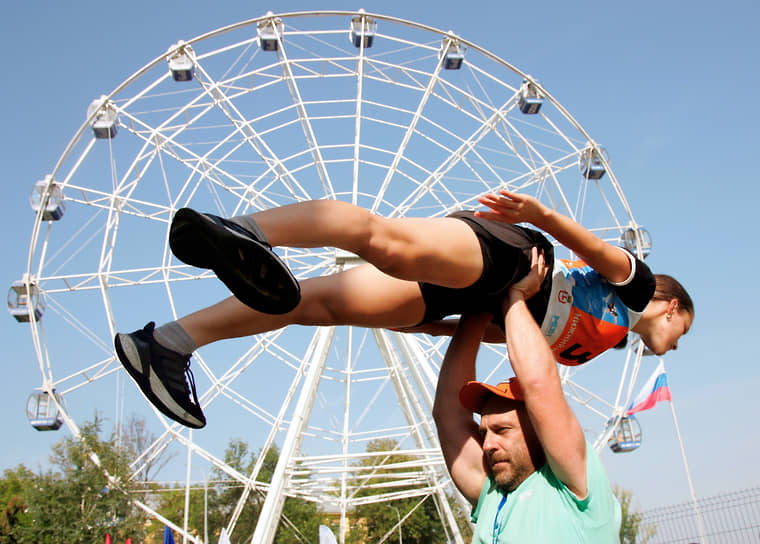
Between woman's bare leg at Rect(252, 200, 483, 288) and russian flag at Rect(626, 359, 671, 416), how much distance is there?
1443cm

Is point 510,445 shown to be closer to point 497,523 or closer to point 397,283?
point 497,523

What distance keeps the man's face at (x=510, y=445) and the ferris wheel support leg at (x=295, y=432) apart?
11852mm

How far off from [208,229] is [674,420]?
53.5ft

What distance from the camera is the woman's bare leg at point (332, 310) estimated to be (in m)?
2.84

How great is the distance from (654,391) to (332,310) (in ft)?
48.3

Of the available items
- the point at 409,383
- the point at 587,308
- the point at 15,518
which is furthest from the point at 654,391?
the point at 15,518

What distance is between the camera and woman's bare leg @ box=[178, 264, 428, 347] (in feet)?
9.32

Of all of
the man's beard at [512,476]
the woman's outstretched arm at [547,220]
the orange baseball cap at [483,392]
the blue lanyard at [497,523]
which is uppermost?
the woman's outstretched arm at [547,220]

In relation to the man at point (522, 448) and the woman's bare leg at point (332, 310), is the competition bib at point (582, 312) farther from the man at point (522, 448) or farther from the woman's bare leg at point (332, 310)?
the woman's bare leg at point (332, 310)

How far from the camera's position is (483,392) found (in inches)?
118

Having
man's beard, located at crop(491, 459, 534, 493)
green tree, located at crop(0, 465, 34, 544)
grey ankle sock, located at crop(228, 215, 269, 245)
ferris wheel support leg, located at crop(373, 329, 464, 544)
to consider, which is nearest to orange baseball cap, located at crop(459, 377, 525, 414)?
man's beard, located at crop(491, 459, 534, 493)

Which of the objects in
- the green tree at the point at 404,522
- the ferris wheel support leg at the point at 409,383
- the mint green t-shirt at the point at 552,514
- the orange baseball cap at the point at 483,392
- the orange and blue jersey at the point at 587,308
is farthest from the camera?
the green tree at the point at 404,522

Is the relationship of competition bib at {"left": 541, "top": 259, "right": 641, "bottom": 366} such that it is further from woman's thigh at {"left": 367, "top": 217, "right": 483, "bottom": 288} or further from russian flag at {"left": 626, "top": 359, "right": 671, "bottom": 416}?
russian flag at {"left": 626, "top": 359, "right": 671, "bottom": 416}

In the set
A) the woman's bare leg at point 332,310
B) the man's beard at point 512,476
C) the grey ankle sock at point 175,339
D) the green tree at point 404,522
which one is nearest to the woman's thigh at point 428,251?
the woman's bare leg at point 332,310
